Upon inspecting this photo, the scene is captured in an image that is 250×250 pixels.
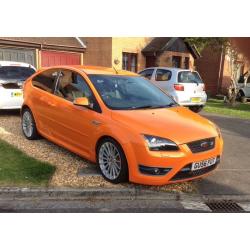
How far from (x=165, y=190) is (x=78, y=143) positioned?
5.54 ft

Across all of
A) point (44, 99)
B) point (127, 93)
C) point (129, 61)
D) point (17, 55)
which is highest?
point (17, 55)

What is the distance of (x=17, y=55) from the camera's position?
1706 centimetres

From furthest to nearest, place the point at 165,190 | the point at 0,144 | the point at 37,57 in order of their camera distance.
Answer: the point at 37,57
the point at 0,144
the point at 165,190

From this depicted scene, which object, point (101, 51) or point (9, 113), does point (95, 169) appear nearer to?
point (9, 113)

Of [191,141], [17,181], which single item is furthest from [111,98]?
[17,181]

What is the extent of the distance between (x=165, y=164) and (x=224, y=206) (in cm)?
106

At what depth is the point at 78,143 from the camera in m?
5.46

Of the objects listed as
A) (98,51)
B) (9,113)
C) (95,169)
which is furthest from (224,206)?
(98,51)

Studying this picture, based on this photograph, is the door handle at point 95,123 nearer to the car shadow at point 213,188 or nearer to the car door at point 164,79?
the car shadow at point 213,188

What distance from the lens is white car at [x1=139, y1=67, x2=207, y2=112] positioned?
11.8 metres

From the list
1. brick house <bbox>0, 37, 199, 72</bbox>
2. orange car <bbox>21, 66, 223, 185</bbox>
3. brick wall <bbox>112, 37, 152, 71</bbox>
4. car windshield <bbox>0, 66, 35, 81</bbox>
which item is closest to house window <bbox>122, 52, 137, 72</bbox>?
brick house <bbox>0, 37, 199, 72</bbox>

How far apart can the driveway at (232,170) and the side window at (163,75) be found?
11.7 feet

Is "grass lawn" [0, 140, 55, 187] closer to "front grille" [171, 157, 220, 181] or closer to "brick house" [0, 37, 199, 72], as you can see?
"front grille" [171, 157, 220, 181]

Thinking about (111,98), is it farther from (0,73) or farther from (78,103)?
(0,73)
